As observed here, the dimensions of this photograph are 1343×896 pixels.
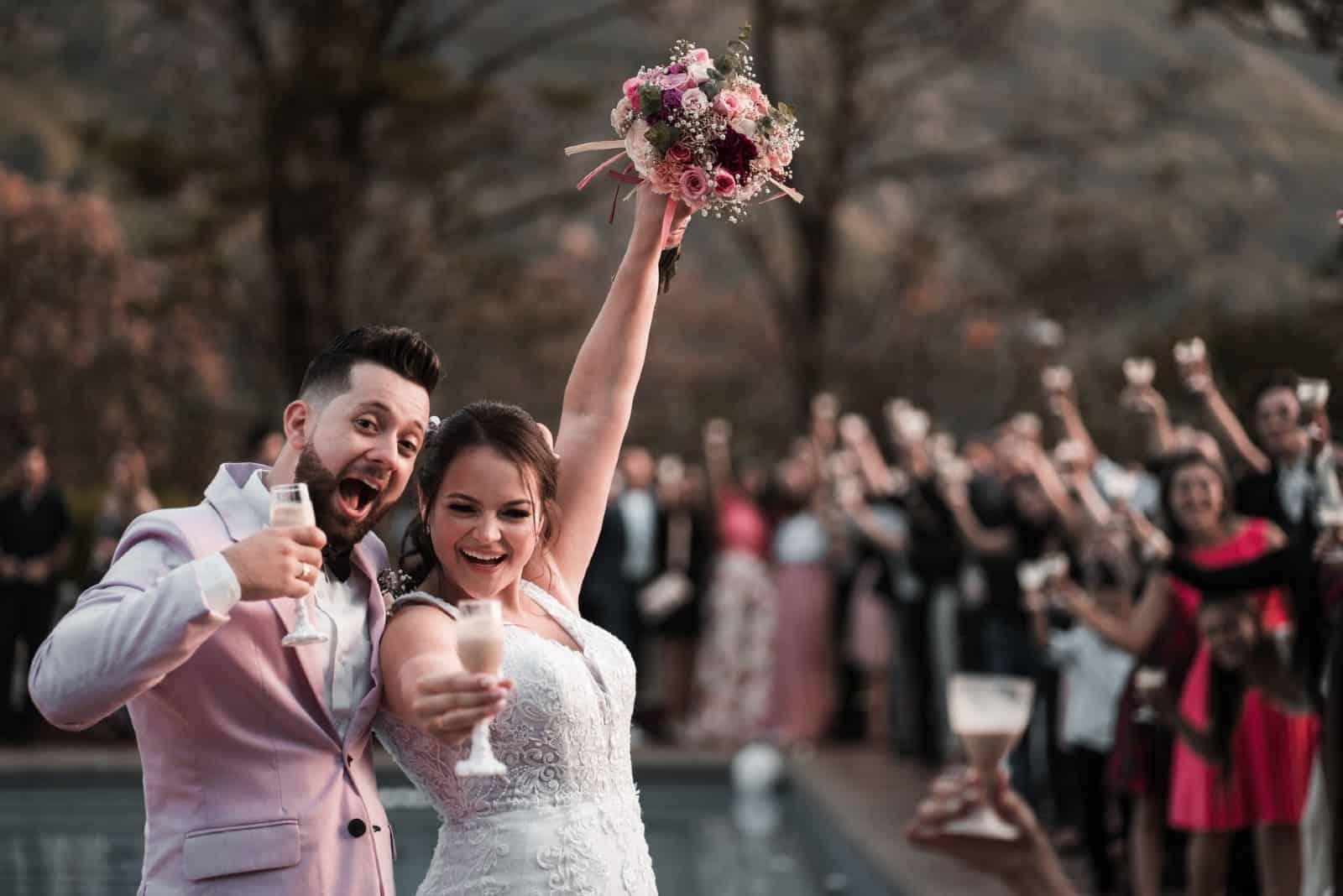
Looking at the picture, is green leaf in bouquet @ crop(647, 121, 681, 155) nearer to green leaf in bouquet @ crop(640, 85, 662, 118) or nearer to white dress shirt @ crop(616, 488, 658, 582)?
green leaf in bouquet @ crop(640, 85, 662, 118)

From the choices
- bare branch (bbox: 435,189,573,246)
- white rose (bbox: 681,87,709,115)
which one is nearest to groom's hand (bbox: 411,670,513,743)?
white rose (bbox: 681,87,709,115)

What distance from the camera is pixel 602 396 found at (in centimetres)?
388

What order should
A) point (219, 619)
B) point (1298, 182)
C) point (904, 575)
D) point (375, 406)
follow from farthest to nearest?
point (1298, 182), point (904, 575), point (375, 406), point (219, 619)

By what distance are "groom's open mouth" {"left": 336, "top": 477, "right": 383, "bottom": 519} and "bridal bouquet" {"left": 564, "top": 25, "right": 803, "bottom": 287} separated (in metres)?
0.86

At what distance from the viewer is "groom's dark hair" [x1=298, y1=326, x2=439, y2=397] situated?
→ 331 centimetres

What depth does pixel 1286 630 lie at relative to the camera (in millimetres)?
6422

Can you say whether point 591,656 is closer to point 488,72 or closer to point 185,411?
point 488,72

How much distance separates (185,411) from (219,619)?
30.6 m

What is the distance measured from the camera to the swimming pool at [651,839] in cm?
947

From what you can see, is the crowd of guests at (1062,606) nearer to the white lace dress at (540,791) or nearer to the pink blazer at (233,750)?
the white lace dress at (540,791)

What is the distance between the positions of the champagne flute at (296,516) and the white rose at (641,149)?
1081 millimetres

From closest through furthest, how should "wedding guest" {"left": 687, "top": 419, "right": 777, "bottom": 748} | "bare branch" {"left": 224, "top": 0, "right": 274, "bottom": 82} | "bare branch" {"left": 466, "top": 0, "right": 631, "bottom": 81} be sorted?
"wedding guest" {"left": 687, "top": 419, "right": 777, "bottom": 748} → "bare branch" {"left": 224, "top": 0, "right": 274, "bottom": 82} → "bare branch" {"left": 466, "top": 0, "right": 631, "bottom": 81}

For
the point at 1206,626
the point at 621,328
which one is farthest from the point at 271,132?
the point at 621,328

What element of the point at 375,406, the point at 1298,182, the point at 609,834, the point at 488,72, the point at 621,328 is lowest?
the point at 609,834
